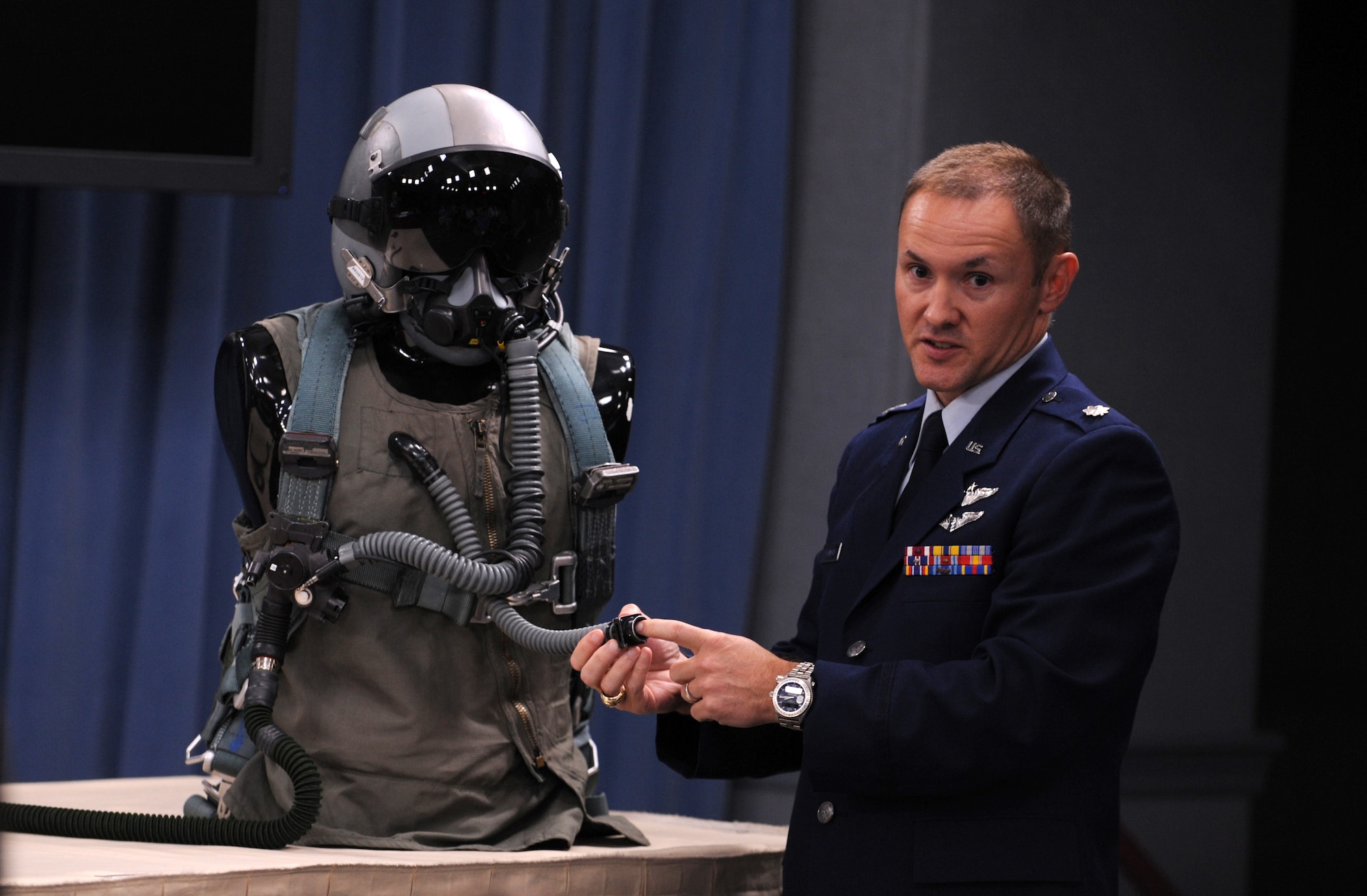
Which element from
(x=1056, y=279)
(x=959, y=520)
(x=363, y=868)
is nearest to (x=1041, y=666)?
(x=959, y=520)

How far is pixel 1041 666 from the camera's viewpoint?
1426 millimetres

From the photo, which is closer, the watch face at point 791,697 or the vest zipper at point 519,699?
the watch face at point 791,697

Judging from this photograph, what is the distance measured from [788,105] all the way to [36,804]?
201 cm

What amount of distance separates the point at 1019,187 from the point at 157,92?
1.59 m

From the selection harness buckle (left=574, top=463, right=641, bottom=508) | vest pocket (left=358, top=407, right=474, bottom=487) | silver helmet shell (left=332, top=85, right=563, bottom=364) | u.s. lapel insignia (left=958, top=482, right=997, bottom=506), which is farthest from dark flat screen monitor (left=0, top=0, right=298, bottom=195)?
u.s. lapel insignia (left=958, top=482, right=997, bottom=506)

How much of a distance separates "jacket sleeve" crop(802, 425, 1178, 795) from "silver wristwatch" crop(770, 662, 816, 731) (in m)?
0.01

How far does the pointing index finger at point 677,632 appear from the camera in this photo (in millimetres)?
1545

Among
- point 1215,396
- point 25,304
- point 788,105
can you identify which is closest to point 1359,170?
point 1215,396

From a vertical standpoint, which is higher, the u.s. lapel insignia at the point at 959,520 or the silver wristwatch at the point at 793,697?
the u.s. lapel insignia at the point at 959,520

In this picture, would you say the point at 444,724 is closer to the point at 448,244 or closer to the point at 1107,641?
the point at 448,244

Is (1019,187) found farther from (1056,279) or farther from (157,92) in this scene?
(157,92)

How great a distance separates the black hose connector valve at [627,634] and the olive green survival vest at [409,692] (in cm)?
30

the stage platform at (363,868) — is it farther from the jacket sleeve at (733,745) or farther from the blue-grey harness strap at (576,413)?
the blue-grey harness strap at (576,413)

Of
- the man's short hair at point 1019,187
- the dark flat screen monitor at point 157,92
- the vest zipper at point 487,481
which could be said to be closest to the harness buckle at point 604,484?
the vest zipper at point 487,481
